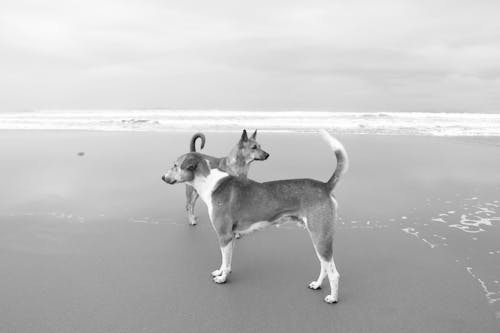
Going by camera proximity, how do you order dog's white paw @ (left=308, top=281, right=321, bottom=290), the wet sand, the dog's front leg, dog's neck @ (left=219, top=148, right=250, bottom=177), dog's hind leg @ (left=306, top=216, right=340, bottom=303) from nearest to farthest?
the wet sand → dog's hind leg @ (left=306, top=216, right=340, bottom=303) → dog's white paw @ (left=308, top=281, right=321, bottom=290) → the dog's front leg → dog's neck @ (left=219, top=148, right=250, bottom=177)

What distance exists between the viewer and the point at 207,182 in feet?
17.4

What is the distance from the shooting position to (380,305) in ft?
15.1

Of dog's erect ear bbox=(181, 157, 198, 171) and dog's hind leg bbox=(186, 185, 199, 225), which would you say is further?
dog's hind leg bbox=(186, 185, 199, 225)

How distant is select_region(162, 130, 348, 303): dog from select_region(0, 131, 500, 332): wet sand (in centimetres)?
47

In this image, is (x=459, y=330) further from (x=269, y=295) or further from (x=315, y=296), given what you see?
(x=269, y=295)

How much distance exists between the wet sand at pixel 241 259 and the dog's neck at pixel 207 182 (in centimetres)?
115

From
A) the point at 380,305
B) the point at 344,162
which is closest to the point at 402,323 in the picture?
the point at 380,305

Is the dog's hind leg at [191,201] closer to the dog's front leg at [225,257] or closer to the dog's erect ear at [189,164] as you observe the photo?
the dog's erect ear at [189,164]

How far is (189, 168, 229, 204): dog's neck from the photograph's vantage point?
17.2ft

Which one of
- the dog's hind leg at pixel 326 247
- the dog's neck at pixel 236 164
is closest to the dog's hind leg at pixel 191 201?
the dog's neck at pixel 236 164

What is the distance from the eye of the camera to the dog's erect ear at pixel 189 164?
5.26m

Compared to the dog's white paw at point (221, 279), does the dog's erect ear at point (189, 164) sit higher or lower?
higher

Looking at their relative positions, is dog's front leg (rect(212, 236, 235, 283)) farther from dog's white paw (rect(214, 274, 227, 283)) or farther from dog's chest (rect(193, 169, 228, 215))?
dog's chest (rect(193, 169, 228, 215))

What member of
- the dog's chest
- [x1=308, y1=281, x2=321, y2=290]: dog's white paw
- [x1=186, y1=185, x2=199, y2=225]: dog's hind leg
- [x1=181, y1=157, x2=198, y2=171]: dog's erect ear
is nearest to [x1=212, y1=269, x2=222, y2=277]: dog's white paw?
the dog's chest
